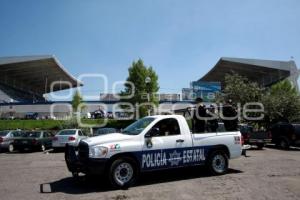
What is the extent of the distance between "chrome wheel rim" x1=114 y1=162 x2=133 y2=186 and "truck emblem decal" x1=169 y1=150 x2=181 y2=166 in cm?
131

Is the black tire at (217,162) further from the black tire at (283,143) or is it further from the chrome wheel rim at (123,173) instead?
the black tire at (283,143)

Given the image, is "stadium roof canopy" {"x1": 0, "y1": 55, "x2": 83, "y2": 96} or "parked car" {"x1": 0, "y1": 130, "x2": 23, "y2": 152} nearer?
"parked car" {"x1": 0, "y1": 130, "x2": 23, "y2": 152}

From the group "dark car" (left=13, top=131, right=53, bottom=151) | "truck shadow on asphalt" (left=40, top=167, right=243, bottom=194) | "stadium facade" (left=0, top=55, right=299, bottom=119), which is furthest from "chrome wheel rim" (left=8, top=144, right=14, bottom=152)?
"stadium facade" (left=0, top=55, right=299, bottom=119)

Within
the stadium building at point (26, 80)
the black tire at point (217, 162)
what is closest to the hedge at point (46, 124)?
the stadium building at point (26, 80)

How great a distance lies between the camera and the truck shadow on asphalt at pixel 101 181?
359 inches

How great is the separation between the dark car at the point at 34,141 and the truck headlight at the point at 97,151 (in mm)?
14711

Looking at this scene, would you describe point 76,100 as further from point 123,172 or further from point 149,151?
point 123,172

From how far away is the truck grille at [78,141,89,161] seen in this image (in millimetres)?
9012

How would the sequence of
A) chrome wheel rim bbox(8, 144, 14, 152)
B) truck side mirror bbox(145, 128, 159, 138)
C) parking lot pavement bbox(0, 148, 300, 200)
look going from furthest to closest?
chrome wheel rim bbox(8, 144, 14, 152), truck side mirror bbox(145, 128, 159, 138), parking lot pavement bbox(0, 148, 300, 200)

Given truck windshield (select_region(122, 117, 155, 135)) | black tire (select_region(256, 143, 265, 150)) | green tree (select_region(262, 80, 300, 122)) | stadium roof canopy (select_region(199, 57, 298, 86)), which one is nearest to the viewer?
truck windshield (select_region(122, 117, 155, 135))

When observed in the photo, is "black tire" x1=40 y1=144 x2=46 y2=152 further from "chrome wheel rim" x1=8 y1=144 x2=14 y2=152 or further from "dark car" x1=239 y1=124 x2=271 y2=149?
"dark car" x1=239 y1=124 x2=271 y2=149

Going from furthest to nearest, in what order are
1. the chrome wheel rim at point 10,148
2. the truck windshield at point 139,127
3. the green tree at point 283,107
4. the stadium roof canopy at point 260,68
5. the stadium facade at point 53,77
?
the stadium facade at point 53,77 → the stadium roof canopy at point 260,68 → the green tree at point 283,107 → the chrome wheel rim at point 10,148 → the truck windshield at point 139,127

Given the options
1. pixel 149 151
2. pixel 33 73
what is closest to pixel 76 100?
pixel 33 73

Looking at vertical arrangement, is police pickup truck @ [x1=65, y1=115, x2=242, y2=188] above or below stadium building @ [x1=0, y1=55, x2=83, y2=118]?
below
